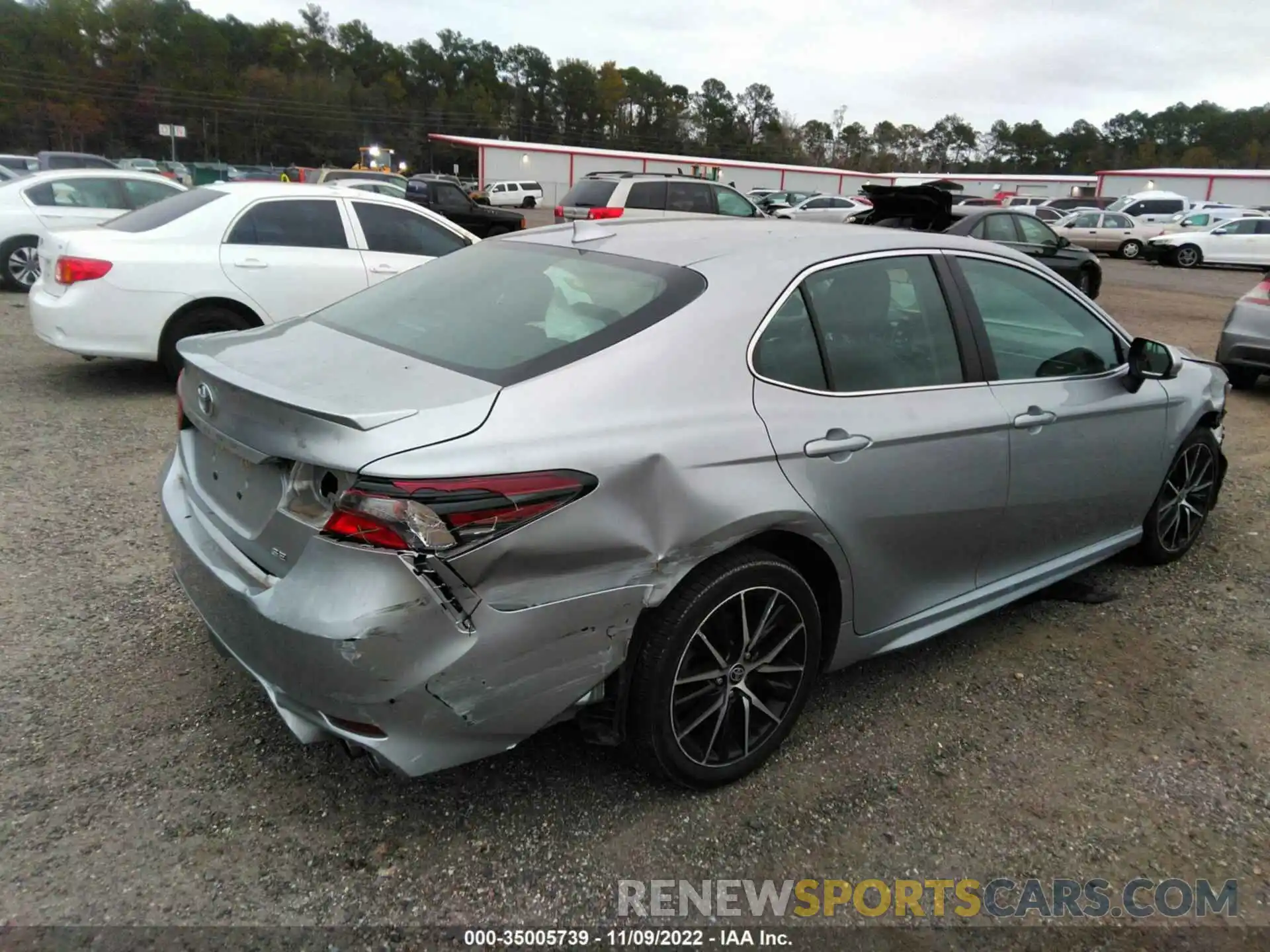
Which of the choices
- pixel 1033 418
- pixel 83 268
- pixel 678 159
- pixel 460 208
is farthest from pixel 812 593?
pixel 678 159

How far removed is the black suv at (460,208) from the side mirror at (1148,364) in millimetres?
17632

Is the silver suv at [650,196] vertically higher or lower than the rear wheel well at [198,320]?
higher

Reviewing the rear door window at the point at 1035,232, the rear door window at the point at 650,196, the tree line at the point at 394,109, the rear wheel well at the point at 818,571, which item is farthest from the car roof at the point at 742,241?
the tree line at the point at 394,109

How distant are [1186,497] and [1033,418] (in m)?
1.73

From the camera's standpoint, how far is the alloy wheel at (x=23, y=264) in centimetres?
1100

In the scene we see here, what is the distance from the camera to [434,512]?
1.98 m

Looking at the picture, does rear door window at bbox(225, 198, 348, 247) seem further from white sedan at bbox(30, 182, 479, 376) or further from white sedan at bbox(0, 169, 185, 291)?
white sedan at bbox(0, 169, 185, 291)

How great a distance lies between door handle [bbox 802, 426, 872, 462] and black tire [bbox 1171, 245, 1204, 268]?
94.0 feet

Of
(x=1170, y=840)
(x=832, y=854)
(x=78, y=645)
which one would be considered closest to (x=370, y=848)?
(x=832, y=854)

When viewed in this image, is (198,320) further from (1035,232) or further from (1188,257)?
(1188,257)

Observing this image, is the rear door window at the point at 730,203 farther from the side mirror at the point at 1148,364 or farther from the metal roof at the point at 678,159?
the metal roof at the point at 678,159

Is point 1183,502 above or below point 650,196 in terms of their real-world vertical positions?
below

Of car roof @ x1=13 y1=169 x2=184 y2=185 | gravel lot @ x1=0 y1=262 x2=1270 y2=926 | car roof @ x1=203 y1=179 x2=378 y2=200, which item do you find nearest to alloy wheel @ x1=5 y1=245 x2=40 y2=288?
car roof @ x1=13 y1=169 x2=184 y2=185

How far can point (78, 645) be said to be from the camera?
10.5 feet
